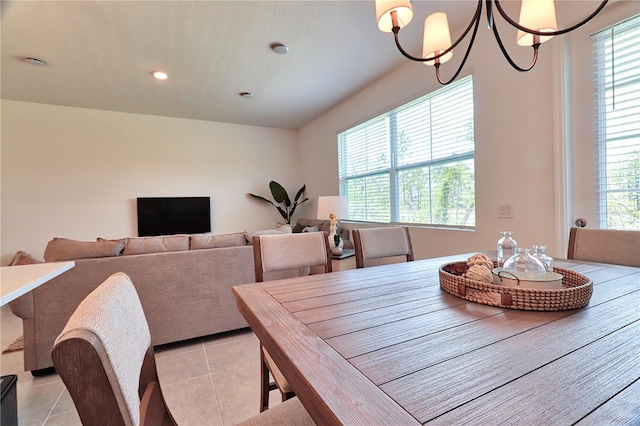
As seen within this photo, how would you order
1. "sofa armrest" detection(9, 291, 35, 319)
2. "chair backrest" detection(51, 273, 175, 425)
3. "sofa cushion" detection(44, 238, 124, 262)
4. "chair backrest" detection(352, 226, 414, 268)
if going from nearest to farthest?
1. "chair backrest" detection(51, 273, 175, 425)
2. "chair backrest" detection(352, 226, 414, 268)
3. "sofa armrest" detection(9, 291, 35, 319)
4. "sofa cushion" detection(44, 238, 124, 262)

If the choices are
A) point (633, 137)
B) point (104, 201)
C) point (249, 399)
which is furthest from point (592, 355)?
point (104, 201)

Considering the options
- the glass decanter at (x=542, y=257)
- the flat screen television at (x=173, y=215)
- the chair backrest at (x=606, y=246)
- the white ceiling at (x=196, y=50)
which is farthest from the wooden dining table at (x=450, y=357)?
the flat screen television at (x=173, y=215)

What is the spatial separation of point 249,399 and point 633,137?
2.66m

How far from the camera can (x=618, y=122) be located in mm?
1664

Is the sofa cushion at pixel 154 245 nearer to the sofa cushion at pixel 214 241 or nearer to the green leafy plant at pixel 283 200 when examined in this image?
the sofa cushion at pixel 214 241

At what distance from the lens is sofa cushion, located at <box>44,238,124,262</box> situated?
1.88m

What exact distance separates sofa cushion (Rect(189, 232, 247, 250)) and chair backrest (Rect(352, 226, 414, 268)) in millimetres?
1206

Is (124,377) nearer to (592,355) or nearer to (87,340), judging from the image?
(87,340)

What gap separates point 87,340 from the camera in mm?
360

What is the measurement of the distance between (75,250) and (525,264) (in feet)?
8.35

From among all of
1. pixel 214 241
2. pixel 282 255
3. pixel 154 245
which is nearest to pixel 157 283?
pixel 154 245

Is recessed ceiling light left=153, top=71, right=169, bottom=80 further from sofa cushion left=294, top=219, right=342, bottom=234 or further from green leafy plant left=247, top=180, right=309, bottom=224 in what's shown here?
sofa cushion left=294, top=219, right=342, bottom=234

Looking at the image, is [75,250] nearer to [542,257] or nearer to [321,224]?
[542,257]

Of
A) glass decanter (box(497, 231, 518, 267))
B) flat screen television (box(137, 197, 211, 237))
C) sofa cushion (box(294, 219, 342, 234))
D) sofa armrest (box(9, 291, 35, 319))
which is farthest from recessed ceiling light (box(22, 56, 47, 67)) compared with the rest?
glass decanter (box(497, 231, 518, 267))
